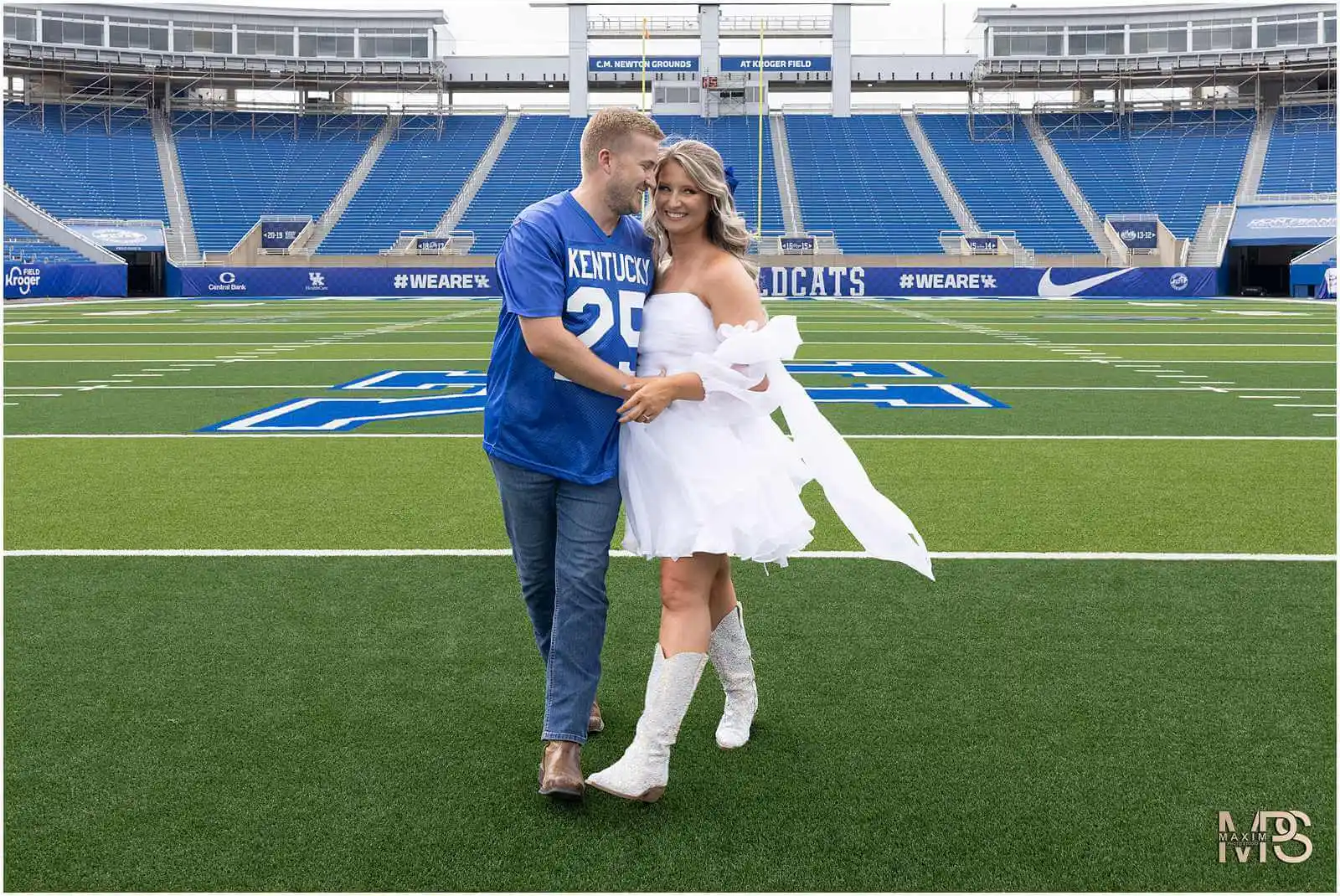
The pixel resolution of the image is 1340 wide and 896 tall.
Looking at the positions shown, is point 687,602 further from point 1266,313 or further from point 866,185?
point 866,185

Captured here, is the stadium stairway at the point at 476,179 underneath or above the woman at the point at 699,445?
above

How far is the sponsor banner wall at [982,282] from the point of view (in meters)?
32.7

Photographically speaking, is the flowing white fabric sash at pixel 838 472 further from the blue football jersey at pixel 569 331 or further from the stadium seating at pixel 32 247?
the stadium seating at pixel 32 247

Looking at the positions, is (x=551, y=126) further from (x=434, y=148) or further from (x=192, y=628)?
(x=192, y=628)

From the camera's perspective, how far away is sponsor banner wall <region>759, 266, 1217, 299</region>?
32.7 meters

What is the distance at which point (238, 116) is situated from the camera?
4709 centimetres

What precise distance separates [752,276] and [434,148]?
147 feet

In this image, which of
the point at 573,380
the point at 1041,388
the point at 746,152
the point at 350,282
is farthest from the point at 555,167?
the point at 573,380

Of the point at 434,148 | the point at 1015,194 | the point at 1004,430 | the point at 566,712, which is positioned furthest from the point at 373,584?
the point at 434,148

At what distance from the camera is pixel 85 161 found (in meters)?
42.6

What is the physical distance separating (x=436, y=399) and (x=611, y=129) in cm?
747

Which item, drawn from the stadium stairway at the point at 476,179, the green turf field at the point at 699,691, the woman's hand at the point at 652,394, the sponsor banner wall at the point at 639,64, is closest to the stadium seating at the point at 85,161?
the stadium stairway at the point at 476,179

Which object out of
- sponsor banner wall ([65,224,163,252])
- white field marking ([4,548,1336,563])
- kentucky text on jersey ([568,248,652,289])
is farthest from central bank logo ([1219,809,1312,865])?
sponsor banner wall ([65,224,163,252])

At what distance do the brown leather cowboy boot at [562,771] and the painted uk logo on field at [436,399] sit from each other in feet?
15.9
